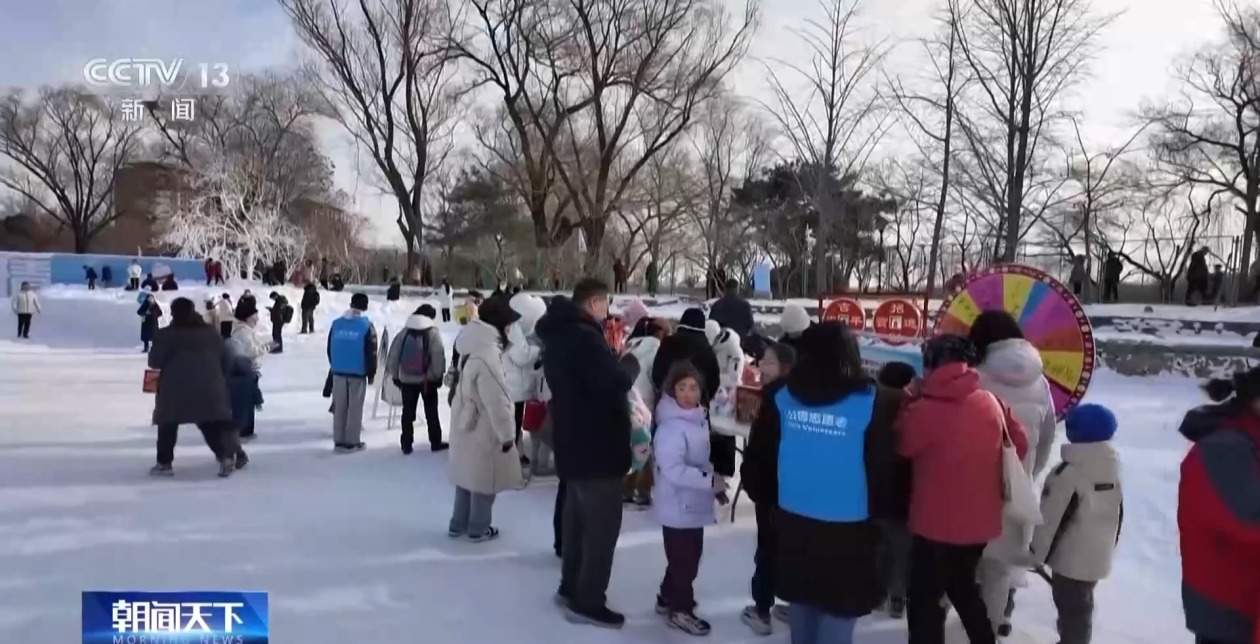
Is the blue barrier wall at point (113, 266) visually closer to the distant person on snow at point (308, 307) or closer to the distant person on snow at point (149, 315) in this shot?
the distant person on snow at point (308, 307)

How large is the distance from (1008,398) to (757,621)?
5.67ft

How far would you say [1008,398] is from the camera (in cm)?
424

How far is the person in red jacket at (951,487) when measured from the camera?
11.5 ft

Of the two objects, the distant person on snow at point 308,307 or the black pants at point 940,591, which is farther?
the distant person on snow at point 308,307

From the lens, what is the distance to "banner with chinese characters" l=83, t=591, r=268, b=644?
3199 millimetres

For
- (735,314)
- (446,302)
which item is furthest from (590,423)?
(446,302)

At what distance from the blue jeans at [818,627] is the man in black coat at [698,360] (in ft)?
5.03

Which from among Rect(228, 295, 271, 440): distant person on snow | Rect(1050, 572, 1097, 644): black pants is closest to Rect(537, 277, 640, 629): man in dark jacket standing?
Rect(1050, 572, 1097, 644): black pants

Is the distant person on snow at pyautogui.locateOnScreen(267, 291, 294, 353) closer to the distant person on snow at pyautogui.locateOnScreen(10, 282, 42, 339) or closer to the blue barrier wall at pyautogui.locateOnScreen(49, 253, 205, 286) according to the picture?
the distant person on snow at pyautogui.locateOnScreen(10, 282, 42, 339)

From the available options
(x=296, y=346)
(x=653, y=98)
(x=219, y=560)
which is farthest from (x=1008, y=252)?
(x=219, y=560)

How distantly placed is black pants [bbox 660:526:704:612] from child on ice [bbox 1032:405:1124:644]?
1.62 meters

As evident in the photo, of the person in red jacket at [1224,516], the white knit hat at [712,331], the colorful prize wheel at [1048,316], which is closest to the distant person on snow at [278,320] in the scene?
the white knit hat at [712,331]

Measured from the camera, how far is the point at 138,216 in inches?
2083

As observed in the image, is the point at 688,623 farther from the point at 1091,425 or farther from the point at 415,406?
the point at 415,406
